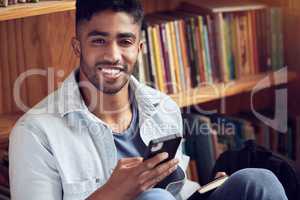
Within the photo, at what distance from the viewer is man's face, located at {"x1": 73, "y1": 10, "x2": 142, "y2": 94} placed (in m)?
1.68

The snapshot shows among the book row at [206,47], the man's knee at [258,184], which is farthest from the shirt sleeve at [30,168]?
the book row at [206,47]

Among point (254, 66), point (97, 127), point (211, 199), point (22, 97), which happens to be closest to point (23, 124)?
point (97, 127)

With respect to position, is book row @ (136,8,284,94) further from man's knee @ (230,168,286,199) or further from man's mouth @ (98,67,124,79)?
man's knee @ (230,168,286,199)

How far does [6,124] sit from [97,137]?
1.05ft

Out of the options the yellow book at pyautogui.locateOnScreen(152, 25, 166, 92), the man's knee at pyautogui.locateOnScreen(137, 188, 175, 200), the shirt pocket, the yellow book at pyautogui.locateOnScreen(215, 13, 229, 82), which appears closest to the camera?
the man's knee at pyautogui.locateOnScreen(137, 188, 175, 200)

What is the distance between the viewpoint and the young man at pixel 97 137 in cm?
158

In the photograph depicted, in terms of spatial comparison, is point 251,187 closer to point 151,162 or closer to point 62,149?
point 151,162

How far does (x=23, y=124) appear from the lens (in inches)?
64.2

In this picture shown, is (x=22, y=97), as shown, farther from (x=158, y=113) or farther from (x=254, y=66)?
(x=254, y=66)

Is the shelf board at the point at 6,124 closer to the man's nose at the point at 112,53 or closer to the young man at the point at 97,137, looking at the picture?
the young man at the point at 97,137

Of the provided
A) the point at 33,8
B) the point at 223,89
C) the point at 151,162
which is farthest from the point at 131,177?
the point at 223,89

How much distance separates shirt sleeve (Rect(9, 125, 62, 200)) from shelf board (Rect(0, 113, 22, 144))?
25cm

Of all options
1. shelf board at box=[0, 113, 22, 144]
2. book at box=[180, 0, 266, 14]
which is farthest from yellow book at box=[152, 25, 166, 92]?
shelf board at box=[0, 113, 22, 144]

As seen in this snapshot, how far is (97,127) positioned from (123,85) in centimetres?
12
